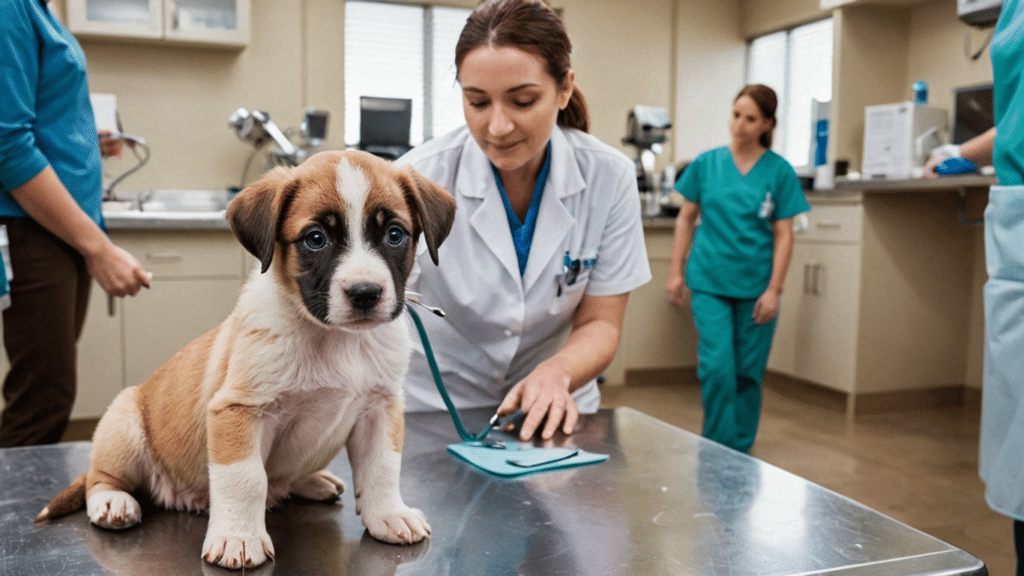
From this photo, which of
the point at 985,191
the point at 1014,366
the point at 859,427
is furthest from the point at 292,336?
the point at 985,191

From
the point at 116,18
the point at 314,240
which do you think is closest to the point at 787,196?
the point at 314,240

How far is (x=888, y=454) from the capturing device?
132 inches

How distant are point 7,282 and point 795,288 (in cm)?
380

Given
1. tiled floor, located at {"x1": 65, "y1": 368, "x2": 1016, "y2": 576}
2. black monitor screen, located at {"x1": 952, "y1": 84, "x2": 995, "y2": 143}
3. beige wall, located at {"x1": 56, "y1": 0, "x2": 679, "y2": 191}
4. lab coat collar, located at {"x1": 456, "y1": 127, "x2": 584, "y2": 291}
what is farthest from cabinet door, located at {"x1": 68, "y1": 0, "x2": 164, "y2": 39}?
black monitor screen, located at {"x1": 952, "y1": 84, "x2": 995, "y2": 143}

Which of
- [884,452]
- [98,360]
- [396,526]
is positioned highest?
[396,526]

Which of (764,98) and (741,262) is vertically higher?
(764,98)

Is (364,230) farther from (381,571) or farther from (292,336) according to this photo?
(381,571)

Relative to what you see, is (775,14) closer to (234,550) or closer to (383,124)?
(383,124)

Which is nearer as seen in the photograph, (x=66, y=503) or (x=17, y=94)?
(x=66, y=503)

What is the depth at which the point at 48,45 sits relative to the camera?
5.38ft

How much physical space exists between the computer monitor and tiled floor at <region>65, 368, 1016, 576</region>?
176cm

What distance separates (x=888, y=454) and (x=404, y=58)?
3.56 meters

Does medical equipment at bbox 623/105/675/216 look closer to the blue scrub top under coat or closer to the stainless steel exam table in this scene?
the blue scrub top under coat

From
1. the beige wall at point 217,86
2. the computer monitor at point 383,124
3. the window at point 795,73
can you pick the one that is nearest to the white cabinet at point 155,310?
the computer monitor at point 383,124
